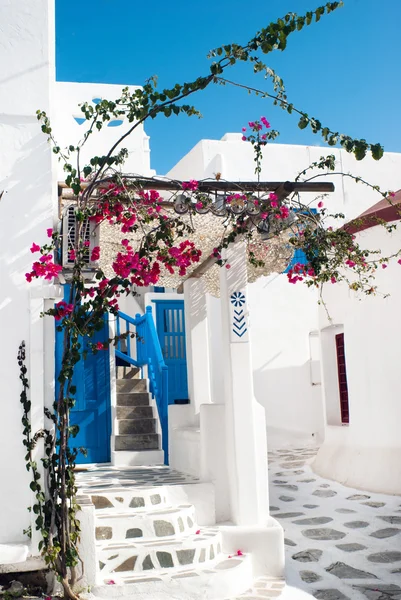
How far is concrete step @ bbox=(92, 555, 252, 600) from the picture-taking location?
19.5 feet

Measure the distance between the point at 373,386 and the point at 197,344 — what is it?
3.14 meters

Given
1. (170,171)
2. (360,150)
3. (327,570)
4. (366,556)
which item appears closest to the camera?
(360,150)

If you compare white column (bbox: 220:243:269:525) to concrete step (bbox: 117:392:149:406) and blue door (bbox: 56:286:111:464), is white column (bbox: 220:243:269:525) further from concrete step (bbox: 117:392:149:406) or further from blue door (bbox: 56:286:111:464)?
concrete step (bbox: 117:392:149:406)

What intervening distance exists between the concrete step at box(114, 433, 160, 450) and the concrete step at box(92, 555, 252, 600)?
182 inches

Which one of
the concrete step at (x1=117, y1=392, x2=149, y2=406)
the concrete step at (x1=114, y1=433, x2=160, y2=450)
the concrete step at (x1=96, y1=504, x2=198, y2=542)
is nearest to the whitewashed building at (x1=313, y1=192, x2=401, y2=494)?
the concrete step at (x1=114, y1=433, x2=160, y2=450)

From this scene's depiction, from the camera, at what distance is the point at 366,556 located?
7.64 meters

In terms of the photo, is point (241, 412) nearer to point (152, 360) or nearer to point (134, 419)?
point (134, 419)

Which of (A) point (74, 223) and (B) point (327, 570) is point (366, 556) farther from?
(A) point (74, 223)

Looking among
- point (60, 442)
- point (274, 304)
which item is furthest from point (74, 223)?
point (274, 304)

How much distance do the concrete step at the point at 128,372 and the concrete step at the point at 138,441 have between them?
190 centimetres

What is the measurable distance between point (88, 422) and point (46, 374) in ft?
15.8

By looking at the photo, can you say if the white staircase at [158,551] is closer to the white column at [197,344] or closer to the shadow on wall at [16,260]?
the shadow on wall at [16,260]

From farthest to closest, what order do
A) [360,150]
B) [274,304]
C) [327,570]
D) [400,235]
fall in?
[274,304], [400,235], [327,570], [360,150]

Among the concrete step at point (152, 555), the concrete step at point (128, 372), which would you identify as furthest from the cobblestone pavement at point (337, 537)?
the concrete step at point (128, 372)
